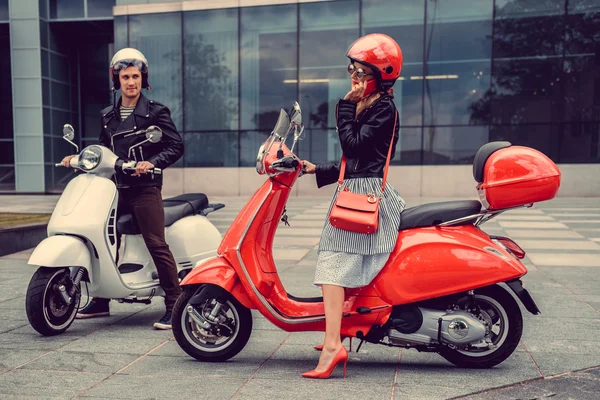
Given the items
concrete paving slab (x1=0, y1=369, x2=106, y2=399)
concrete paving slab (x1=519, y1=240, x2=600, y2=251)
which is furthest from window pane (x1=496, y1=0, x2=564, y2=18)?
concrete paving slab (x1=0, y1=369, x2=106, y2=399)

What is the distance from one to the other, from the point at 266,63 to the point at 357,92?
55.5 feet

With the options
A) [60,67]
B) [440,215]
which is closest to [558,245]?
[440,215]

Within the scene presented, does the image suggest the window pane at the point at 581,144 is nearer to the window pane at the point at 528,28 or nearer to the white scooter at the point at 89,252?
the window pane at the point at 528,28

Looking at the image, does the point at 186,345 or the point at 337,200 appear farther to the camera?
the point at 186,345

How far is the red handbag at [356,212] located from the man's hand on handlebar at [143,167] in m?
1.38

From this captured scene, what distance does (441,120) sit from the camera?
18188mm

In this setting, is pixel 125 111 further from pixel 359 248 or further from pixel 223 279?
pixel 359 248

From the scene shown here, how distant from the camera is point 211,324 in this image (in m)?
3.33

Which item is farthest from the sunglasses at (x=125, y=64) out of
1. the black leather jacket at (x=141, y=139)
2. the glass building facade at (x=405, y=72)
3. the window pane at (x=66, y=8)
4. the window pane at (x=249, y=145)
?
the window pane at (x=66, y=8)

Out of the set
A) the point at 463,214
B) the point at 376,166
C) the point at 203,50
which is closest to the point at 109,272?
the point at 376,166

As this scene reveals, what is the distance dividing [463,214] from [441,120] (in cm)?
1554

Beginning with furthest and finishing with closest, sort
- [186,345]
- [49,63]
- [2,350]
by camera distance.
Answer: [49,63]
[2,350]
[186,345]

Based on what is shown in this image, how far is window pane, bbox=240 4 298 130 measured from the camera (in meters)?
19.3

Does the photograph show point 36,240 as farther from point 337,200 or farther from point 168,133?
point 337,200
